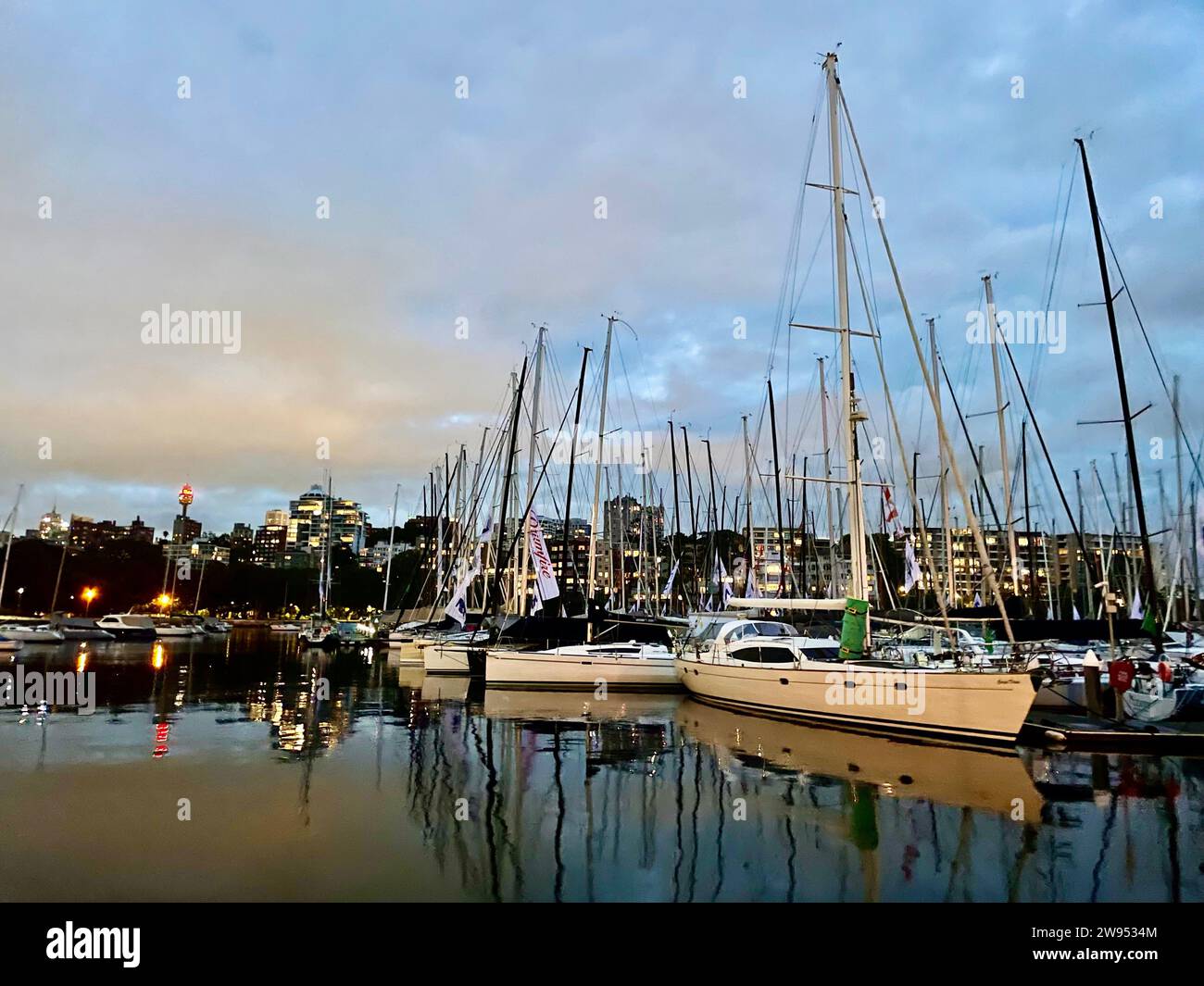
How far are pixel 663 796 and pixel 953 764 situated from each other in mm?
Answer: 6675

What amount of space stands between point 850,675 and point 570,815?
35.0ft

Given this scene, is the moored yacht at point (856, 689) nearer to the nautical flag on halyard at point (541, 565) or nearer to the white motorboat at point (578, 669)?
the white motorboat at point (578, 669)

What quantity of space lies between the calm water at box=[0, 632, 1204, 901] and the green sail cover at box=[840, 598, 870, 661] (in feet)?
7.09

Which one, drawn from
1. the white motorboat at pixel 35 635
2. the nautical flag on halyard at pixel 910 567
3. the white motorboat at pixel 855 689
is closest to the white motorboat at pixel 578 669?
the white motorboat at pixel 855 689

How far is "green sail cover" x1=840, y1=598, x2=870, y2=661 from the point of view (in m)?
20.1

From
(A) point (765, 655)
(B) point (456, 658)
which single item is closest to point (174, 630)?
(B) point (456, 658)

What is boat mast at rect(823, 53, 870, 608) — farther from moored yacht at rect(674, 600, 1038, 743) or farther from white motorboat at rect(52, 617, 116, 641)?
white motorboat at rect(52, 617, 116, 641)

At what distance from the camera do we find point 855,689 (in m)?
19.5

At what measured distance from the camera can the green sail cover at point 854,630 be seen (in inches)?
790

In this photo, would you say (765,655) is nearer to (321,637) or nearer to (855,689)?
(855,689)

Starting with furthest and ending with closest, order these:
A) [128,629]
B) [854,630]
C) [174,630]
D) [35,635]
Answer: [174,630] → [128,629] → [35,635] → [854,630]
